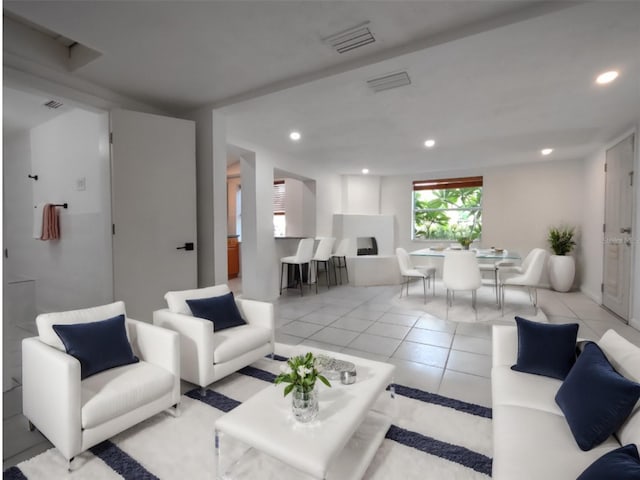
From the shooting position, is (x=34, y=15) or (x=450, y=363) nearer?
(x=34, y=15)

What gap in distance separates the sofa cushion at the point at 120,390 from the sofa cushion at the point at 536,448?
1774 mm

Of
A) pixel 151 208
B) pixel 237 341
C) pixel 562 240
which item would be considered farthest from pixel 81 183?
pixel 562 240

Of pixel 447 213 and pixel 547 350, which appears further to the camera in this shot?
pixel 447 213

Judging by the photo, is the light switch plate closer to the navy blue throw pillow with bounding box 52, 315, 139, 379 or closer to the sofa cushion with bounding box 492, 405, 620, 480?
the navy blue throw pillow with bounding box 52, 315, 139, 379

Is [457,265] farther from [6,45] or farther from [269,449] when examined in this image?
[6,45]

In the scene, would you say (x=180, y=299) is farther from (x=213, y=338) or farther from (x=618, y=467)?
(x=618, y=467)

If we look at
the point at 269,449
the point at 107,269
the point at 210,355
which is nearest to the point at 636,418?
the point at 269,449

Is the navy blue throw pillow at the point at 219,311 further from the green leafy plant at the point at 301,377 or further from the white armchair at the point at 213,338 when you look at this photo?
the green leafy plant at the point at 301,377

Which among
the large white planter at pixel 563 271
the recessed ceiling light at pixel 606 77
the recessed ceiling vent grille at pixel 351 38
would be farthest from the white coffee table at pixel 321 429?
the large white planter at pixel 563 271

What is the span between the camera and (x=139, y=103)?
350cm

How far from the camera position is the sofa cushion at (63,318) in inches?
77.5

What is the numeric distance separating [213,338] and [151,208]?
1608 mm

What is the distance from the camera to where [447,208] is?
736 centimetres

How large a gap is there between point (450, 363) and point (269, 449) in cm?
205
